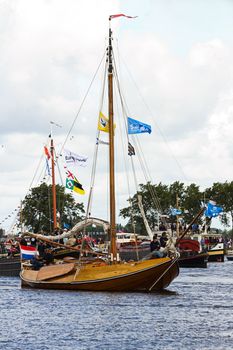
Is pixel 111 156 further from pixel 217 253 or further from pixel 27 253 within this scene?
pixel 217 253

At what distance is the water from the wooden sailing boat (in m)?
0.92

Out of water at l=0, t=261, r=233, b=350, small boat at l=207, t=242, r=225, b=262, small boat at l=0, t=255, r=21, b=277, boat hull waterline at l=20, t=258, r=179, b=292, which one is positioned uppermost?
small boat at l=207, t=242, r=225, b=262

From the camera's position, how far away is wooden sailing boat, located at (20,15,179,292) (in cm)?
5769

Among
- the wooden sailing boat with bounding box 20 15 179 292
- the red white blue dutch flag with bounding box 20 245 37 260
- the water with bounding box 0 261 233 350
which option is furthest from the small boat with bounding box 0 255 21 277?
the wooden sailing boat with bounding box 20 15 179 292

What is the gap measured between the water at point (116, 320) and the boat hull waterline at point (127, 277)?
2.98ft

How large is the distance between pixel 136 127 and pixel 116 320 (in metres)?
22.4

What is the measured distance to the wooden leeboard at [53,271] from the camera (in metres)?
61.1

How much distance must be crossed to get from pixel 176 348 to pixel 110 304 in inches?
590

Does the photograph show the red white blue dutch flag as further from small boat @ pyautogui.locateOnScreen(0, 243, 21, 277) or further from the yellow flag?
the yellow flag

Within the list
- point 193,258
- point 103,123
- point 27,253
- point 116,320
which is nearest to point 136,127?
point 103,123

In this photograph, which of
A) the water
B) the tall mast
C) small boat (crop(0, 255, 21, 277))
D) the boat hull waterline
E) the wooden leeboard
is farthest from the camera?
small boat (crop(0, 255, 21, 277))

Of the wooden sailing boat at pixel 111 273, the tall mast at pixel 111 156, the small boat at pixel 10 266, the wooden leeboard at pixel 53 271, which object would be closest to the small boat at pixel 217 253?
the small boat at pixel 10 266

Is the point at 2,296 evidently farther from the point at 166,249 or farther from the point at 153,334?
the point at 153,334

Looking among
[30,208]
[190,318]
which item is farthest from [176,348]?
[30,208]
